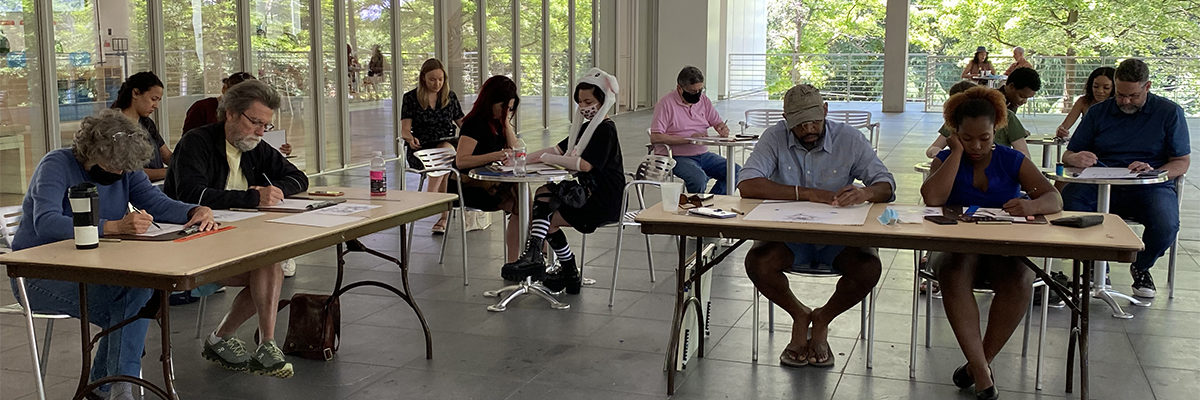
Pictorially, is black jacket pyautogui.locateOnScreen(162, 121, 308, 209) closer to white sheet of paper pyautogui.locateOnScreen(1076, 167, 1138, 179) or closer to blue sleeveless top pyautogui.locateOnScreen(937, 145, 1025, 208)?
blue sleeveless top pyautogui.locateOnScreen(937, 145, 1025, 208)

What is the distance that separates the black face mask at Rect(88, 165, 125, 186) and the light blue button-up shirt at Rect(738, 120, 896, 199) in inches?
88.3

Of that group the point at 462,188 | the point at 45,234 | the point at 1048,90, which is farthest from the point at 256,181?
the point at 1048,90

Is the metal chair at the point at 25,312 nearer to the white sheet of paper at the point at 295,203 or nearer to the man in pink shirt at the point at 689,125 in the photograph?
the white sheet of paper at the point at 295,203

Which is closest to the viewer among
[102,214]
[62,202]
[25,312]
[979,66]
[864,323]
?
[25,312]

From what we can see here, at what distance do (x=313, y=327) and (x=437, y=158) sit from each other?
2093 millimetres

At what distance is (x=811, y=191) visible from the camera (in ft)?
13.0

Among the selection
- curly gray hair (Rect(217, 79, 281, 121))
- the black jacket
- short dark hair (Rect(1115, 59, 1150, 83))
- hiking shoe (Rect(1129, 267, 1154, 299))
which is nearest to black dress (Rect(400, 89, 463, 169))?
the black jacket

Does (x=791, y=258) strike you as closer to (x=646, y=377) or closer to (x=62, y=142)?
(x=646, y=377)

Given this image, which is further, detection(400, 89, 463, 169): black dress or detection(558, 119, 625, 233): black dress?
detection(400, 89, 463, 169): black dress

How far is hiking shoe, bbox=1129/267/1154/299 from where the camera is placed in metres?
5.05

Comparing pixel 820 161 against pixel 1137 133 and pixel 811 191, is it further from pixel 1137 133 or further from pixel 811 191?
pixel 1137 133

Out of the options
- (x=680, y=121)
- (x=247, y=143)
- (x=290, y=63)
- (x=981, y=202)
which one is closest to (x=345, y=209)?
(x=247, y=143)

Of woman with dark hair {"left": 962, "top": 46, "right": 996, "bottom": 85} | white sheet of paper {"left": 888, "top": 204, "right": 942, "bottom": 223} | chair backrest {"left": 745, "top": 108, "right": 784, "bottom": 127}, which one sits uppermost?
woman with dark hair {"left": 962, "top": 46, "right": 996, "bottom": 85}

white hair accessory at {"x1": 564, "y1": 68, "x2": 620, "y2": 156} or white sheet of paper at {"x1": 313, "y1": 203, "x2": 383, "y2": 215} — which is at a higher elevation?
white hair accessory at {"x1": 564, "y1": 68, "x2": 620, "y2": 156}
